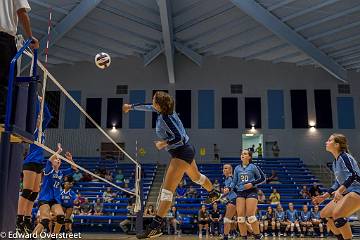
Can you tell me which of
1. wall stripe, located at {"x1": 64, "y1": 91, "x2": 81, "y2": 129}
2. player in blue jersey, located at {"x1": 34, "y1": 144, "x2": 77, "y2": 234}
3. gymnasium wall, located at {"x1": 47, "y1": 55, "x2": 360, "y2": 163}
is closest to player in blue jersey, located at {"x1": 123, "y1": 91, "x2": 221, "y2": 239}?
player in blue jersey, located at {"x1": 34, "y1": 144, "x2": 77, "y2": 234}

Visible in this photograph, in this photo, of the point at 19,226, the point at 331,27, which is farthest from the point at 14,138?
the point at 331,27

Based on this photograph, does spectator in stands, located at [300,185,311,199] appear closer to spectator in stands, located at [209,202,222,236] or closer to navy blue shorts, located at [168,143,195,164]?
spectator in stands, located at [209,202,222,236]

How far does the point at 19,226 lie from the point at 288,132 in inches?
748

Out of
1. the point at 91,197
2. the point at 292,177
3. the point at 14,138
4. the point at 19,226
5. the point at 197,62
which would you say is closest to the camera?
the point at 14,138

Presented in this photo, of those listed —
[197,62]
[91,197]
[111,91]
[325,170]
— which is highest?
[197,62]

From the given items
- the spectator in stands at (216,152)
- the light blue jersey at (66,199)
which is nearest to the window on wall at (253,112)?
the spectator in stands at (216,152)

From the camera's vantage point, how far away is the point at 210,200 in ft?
21.6

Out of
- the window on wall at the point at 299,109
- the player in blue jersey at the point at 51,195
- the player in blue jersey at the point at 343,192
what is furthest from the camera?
the window on wall at the point at 299,109

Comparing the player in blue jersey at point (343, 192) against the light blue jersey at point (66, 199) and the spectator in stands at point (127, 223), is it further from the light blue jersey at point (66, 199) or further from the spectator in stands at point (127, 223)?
the spectator in stands at point (127, 223)

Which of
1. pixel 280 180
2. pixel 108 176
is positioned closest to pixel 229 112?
pixel 280 180

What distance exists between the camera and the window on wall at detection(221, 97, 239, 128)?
2311 centimetres

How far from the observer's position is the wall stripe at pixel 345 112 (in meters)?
22.8

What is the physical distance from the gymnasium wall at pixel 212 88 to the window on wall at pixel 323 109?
26cm

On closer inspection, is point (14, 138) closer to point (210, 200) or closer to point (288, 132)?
point (210, 200)
